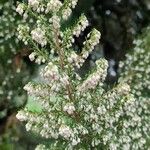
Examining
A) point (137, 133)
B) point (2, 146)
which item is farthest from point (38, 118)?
point (2, 146)

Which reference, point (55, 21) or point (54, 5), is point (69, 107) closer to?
point (55, 21)

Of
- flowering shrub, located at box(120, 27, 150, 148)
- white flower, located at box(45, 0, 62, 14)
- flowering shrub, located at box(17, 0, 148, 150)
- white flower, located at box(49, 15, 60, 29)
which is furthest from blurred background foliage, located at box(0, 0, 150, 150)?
white flower, located at box(45, 0, 62, 14)

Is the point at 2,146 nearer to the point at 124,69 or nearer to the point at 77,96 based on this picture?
the point at 124,69

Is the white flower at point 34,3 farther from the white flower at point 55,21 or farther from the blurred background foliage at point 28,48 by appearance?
the blurred background foliage at point 28,48

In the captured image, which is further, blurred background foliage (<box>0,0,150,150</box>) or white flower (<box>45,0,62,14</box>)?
blurred background foliage (<box>0,0,150,150</box>)

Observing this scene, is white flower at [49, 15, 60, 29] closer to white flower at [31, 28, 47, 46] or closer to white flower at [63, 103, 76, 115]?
white flower at [31, 28, 47, 46]

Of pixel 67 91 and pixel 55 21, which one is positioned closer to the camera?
pixel 55 21

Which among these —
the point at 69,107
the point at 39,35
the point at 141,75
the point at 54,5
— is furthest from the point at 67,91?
the point at 141,75
